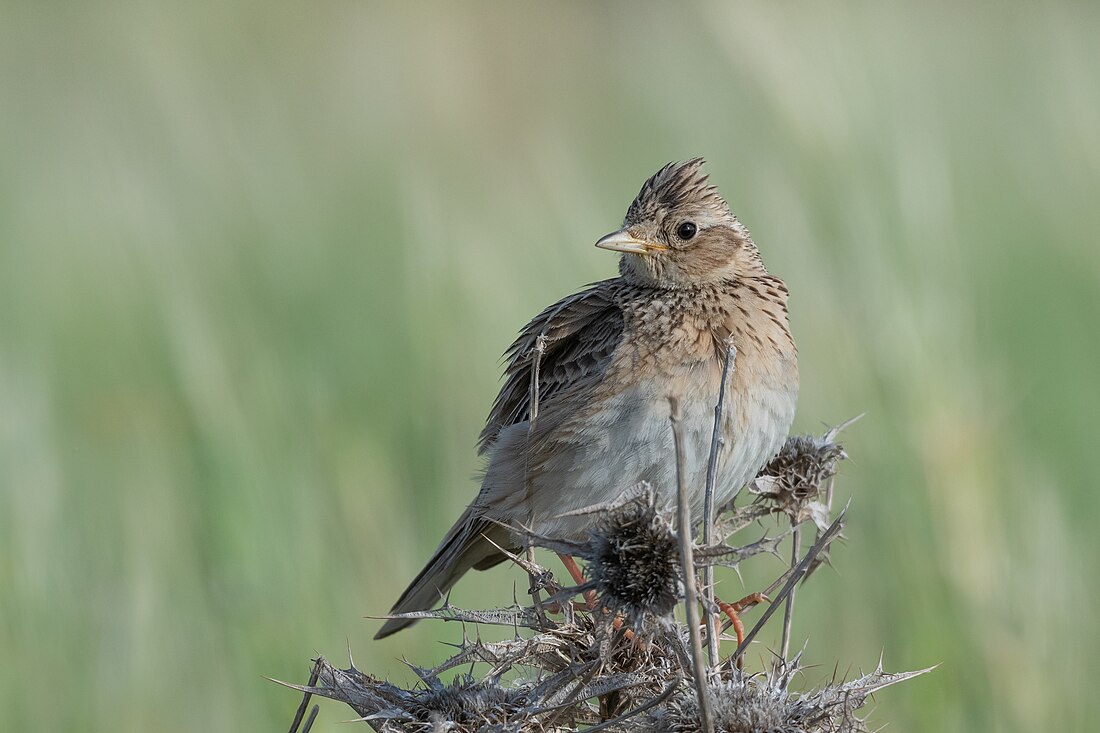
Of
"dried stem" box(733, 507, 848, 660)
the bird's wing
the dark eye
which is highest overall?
the dark eye

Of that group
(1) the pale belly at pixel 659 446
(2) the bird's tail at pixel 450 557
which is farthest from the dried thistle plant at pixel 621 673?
(2) the bird's tail at pixel 450 557

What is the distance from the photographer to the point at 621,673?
102 inches

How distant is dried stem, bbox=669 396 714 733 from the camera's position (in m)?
1.98

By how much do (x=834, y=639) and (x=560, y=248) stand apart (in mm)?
1842

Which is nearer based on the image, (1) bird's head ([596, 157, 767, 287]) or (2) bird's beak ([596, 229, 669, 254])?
(2) bird's beak ([596, 229, 669, 254])

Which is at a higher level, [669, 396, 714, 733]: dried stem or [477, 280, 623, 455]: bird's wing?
[477, 280, 623, 455]: bird's wing

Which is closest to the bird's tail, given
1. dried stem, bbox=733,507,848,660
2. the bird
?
the bird

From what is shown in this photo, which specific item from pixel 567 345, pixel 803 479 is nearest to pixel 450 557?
pixel 567 345

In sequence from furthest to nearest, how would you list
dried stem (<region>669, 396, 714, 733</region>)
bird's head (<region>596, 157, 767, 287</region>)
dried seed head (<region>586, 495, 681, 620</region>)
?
1. bird's head (<region>596, 157, 767, 287</region>)
2. dried seed head (<region>586, 495, 681, 620</region>)
3. dried stem (<region>669, 396, 714, 733</region>)

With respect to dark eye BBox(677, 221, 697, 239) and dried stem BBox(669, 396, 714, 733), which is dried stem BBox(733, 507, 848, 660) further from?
dark eye BBox(677, 221, 697, 239)

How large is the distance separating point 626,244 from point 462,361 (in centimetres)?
169

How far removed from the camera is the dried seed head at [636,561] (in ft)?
7.19

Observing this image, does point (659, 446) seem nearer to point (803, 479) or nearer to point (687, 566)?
point (803, 479)

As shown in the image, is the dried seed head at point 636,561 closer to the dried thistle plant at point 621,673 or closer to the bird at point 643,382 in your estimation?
the dried thistle plant at point 621,673
